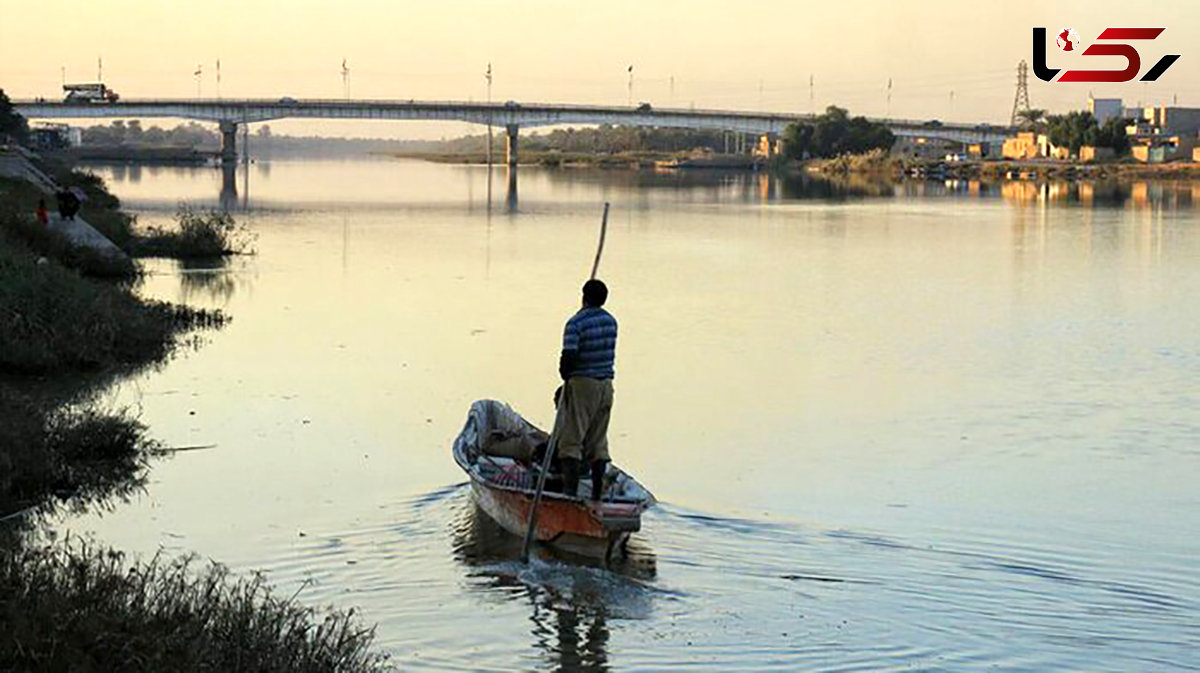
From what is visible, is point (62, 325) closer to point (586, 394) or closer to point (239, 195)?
point (586, 394)

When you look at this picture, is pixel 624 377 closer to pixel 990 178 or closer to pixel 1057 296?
pixel 1057 296

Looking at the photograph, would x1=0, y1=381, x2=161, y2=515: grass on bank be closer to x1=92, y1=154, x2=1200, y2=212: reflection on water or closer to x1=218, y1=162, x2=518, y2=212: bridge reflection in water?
x1=218, y1=162, x2=518, y2=212: bridge reflection in water

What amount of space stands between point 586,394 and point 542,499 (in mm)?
922

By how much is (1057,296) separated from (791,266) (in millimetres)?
10002

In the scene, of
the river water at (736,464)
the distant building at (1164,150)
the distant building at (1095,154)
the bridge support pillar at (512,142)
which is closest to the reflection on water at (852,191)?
the bridge support pillar at (512,142)

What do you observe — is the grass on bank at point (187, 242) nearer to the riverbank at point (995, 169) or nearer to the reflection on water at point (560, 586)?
the reflection on water at point (560, 586)

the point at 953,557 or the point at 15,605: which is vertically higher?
the point at 15,605

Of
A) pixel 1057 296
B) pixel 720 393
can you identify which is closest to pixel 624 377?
pixel 720 393

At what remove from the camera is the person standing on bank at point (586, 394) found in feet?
45.7

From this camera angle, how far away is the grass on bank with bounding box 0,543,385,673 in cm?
762

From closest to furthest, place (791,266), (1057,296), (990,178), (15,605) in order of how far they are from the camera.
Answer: (15,605) < (1057,296) < (791,266) < (990,178)

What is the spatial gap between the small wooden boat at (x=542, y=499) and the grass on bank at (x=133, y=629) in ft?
14.3

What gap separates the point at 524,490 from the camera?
→ 1414 centimetres

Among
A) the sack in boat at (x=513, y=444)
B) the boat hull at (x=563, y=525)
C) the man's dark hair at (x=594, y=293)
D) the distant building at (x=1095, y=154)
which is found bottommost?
the boat hull at (x=563, y=525)
